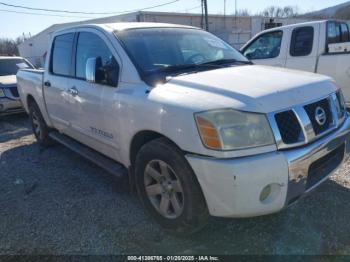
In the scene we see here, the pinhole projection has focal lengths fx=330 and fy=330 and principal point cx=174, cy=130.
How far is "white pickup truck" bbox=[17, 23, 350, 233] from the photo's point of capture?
232cm

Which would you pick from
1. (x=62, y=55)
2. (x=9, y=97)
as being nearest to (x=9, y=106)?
(x=9, y=97)

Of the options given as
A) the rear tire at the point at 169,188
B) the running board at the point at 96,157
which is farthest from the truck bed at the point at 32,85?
the rear tire at the point at 169,188

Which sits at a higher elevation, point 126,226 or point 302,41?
point 302,41

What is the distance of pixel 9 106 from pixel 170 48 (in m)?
6.42

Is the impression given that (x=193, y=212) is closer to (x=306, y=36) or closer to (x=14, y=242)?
(x=14, y=242)

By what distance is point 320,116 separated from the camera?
2.70m

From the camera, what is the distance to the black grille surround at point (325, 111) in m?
2.60

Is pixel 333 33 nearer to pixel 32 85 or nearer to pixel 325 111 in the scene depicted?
pixel 325 111

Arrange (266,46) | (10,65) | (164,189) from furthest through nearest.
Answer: (10,65) → (266,46) → (164,189)

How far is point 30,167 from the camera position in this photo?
494 centimetres

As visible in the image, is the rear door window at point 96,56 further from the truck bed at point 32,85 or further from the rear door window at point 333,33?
the rear door window at point 333,33

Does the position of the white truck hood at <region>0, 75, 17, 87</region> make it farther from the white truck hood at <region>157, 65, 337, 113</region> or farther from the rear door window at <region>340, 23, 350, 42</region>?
the rear door window at <region>340, 23, 350, 42</region>

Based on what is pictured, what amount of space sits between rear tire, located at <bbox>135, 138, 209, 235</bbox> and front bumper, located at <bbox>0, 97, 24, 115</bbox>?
663 cm

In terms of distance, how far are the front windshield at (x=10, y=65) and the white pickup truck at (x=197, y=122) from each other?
6.62m
